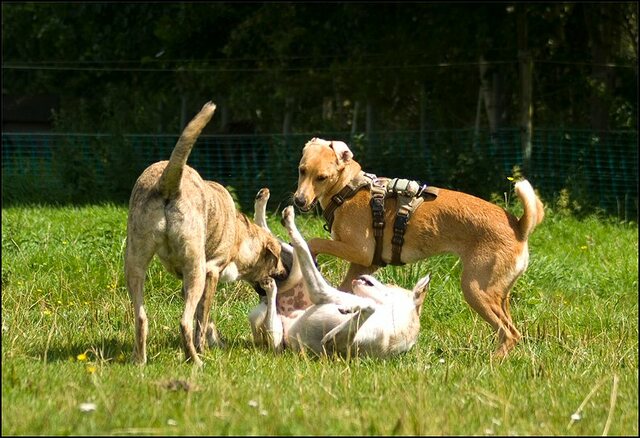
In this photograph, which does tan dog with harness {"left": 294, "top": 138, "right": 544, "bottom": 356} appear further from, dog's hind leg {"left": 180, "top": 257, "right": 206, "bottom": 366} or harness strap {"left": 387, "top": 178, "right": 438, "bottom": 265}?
dog's hind leg {"left": 180, "top": 257, "right": 206, "bottom": 366}

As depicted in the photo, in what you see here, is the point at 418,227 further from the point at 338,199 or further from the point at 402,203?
the point at 338,199

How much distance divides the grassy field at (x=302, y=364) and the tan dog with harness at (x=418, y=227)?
1.19 feet

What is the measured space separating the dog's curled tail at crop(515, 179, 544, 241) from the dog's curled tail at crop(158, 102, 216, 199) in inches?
89.6

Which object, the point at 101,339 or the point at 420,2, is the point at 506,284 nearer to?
the point at 101,339

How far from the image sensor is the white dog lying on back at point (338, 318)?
649 cm

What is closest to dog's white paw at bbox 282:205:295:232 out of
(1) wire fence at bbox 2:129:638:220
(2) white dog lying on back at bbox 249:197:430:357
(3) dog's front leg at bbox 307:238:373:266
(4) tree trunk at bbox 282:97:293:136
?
(2) white dog lying on back at bbox 249:197:430:357

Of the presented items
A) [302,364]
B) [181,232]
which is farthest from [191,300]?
[302,364]

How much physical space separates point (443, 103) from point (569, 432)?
14.2 m

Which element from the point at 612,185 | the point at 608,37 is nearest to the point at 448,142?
the point at 612,185

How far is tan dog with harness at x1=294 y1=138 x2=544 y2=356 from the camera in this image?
22.7 feet

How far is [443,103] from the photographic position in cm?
1820

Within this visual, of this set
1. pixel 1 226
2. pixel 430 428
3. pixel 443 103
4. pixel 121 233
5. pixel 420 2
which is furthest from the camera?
pixel 443 103

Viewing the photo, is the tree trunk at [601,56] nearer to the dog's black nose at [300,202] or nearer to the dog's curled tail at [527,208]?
the dog's curled tail at [527,208]

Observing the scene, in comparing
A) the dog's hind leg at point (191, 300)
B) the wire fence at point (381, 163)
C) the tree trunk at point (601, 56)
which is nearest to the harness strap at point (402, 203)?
the dog's hind leg at point (191, 300)
